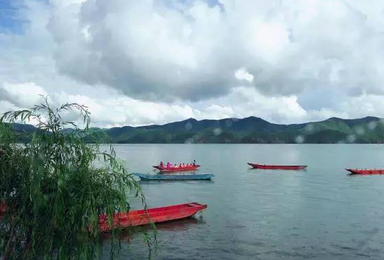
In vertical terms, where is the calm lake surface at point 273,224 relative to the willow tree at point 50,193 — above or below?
below

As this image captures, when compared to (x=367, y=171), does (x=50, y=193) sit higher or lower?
higher

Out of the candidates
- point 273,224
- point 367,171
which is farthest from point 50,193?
point 367,171

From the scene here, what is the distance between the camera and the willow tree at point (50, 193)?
13398mm

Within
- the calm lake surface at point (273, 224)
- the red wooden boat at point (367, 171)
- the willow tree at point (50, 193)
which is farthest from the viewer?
the red wooden boat at point (367, 171)

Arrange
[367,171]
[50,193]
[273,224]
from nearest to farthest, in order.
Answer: [50,193] < [273,224] < [367,171]

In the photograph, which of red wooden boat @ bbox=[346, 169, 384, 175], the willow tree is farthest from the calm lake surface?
red wooden boat @ bbox=[346, 169, 384, 175]

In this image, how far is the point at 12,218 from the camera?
13.7 m

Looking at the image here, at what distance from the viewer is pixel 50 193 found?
44.8 ft

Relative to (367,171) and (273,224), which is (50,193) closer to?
(273,224)

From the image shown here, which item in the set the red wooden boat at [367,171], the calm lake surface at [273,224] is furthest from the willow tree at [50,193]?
the red wooden boat at [367,171]

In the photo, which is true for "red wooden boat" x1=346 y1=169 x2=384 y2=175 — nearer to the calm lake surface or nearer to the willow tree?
the calm lake surface

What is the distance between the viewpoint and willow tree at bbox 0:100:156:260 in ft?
44.0

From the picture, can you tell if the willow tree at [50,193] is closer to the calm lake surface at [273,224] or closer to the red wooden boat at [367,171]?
the calm lake surface at [273,224]

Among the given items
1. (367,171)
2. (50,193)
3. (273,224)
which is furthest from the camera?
(367,171)
